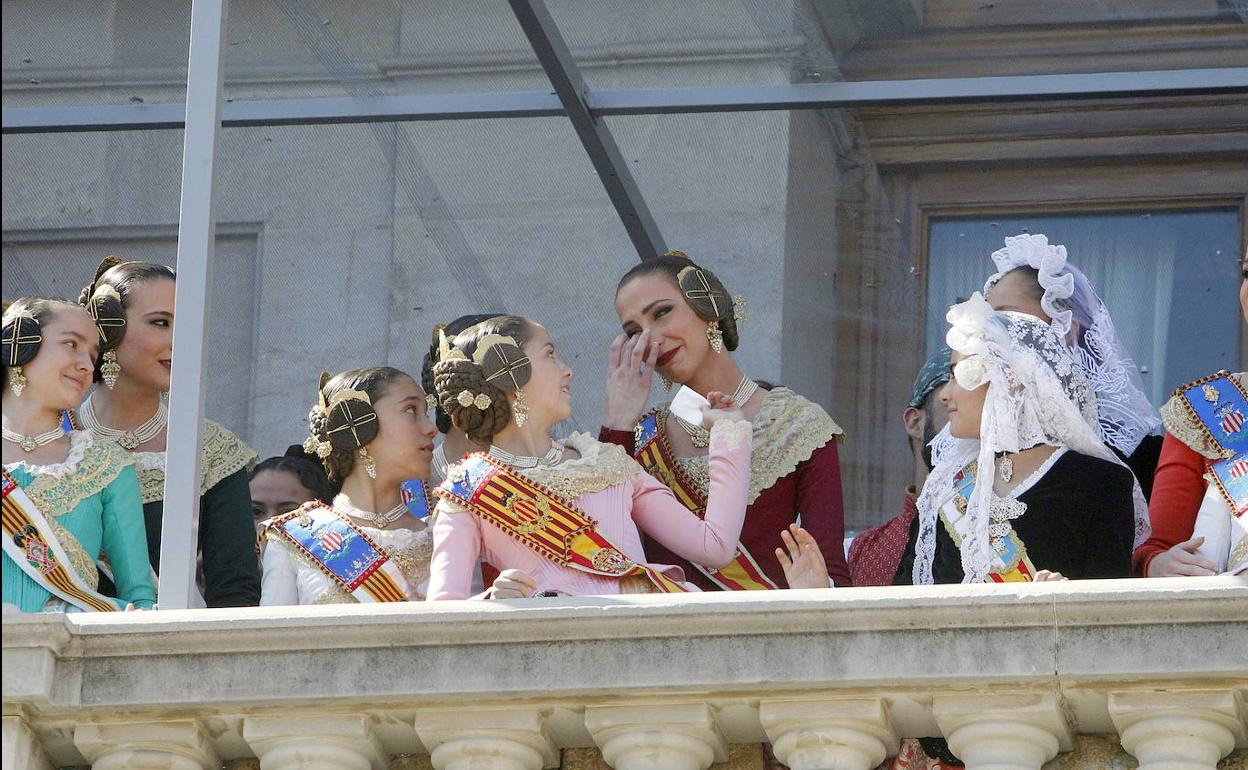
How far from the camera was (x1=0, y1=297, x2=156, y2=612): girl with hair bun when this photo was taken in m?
6.57

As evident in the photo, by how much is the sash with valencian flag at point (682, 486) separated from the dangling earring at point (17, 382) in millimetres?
1565

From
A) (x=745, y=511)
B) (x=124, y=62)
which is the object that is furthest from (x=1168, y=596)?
(x=124, y=62)

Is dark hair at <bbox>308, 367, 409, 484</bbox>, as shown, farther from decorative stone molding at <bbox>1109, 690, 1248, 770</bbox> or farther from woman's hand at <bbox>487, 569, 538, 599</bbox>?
decorative stone molding at <bbox>1109, 690, 1248, 770</bbox>

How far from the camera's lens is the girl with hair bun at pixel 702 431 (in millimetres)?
6988

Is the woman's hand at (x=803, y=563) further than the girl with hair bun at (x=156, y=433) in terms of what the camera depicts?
No

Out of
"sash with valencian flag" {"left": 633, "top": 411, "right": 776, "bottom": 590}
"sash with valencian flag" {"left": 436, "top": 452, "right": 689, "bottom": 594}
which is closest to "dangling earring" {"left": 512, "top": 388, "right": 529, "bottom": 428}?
"sash with valencian flag" {"left": 436, "top": 452, "right": 689, "bottom": 594}

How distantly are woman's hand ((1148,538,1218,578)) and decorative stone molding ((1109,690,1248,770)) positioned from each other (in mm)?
515

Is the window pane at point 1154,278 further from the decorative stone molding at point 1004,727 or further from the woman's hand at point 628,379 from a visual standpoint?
the decorative stone molding at point 1004,727

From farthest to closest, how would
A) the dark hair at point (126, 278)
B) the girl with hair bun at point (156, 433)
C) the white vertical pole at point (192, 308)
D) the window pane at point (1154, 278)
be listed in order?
1. the window pane at point (1154, 278)
2. the dark hair at point (126, 278)
3. the girl with hair bun at point (156, 433)
4. the white vertical pole at point (192, 308)

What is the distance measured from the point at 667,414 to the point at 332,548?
1.00m

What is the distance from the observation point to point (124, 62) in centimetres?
948

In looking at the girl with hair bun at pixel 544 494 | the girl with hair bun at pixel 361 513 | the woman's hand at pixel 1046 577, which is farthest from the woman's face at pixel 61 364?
the woman's hand at pixel 1046 577

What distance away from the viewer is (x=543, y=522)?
6.52m

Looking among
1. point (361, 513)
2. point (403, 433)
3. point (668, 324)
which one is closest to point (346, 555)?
point (361, 513)
